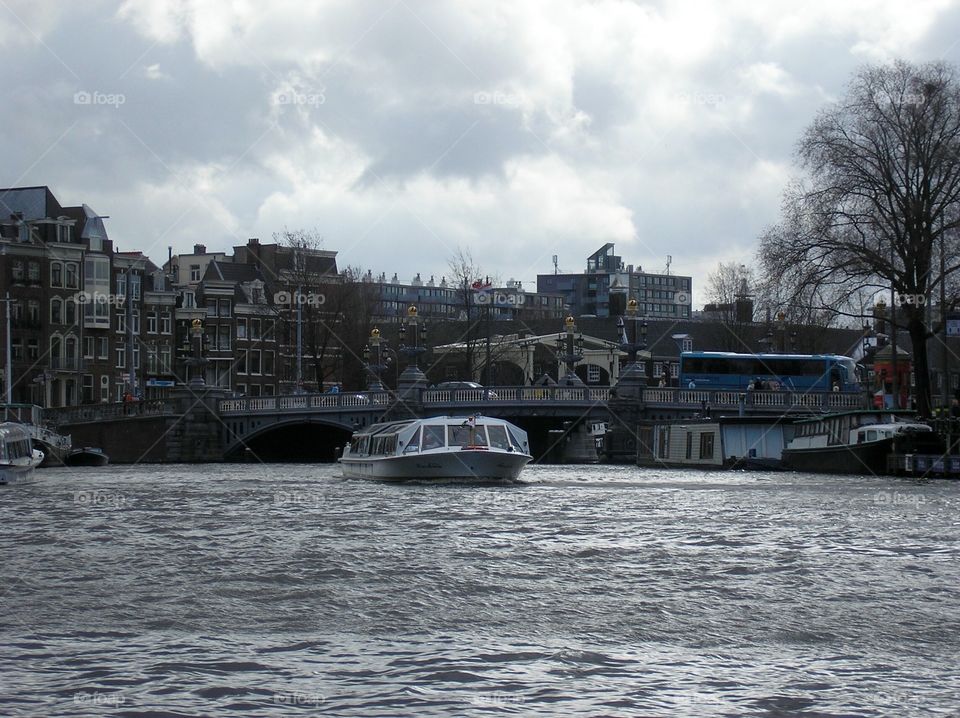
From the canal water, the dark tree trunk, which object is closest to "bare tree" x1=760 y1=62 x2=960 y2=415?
the dark tree trunk

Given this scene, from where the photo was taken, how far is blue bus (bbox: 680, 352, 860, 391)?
89312mm

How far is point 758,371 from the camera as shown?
8969 centimetres

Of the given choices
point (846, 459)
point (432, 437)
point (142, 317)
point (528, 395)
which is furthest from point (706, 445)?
point (142, 317)

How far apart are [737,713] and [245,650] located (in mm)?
5063

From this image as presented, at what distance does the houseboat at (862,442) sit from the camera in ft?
177

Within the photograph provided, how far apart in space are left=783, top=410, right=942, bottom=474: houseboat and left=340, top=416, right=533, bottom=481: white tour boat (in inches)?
489

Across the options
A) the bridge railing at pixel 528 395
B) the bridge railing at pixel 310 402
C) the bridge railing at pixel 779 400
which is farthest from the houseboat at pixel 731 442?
the bridge railing at pixel 310 402

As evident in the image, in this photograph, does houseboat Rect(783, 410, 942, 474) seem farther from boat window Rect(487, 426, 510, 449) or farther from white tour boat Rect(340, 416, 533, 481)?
boat window Rect(487, 426, 510, 449)

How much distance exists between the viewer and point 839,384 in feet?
296

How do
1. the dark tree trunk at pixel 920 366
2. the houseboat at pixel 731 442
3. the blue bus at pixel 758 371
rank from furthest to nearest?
the blue bus at pixel 758 371
the houseboat at pixel 731 442
the dark tree trunk at pixel 920 366

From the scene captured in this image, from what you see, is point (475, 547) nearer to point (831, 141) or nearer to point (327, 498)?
point (327, 498)

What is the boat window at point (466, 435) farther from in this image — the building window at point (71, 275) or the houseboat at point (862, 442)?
the building window at point (71, 275)

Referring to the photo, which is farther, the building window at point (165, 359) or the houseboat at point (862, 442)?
the building window at point (165, 359)

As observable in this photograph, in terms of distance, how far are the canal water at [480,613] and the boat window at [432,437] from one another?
Answer: 15.3m
